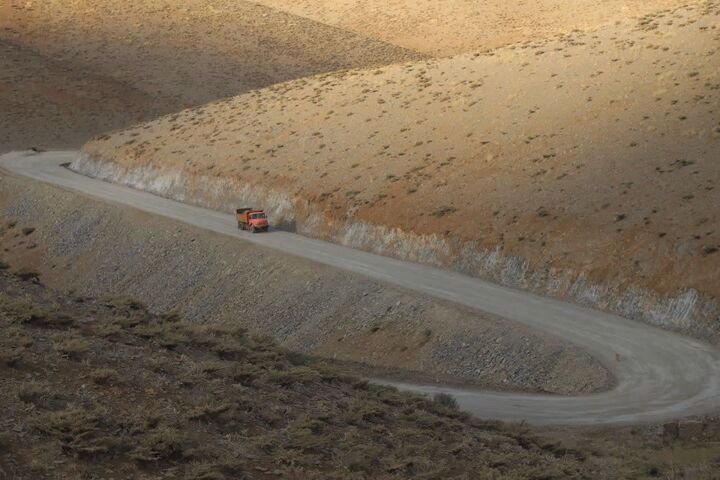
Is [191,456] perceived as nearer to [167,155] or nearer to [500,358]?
[500,358]

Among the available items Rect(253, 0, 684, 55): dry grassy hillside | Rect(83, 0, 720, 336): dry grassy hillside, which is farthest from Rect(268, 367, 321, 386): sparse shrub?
Rect(253, 0, 684, 55): dry grassy hillside

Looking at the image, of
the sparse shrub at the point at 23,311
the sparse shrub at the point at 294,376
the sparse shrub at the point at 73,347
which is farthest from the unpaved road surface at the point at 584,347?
the sparse shrub at the point at 23,311

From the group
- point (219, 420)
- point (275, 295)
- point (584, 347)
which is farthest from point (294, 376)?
point (275, 295)

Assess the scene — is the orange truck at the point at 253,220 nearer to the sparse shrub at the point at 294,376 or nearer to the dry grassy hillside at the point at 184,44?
the sparse shrub at the point at 294,376

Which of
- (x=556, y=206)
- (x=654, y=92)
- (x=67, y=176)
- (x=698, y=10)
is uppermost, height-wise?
(x=698, y=10)

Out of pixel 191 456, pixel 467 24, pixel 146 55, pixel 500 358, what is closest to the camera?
pixel 191 456

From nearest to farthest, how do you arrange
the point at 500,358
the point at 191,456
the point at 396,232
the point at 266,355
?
the point at 191,456 < the point at 266,355 < the point at 500,358 < the point at 396,232

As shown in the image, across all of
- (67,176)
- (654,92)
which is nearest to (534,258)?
(654,92)
